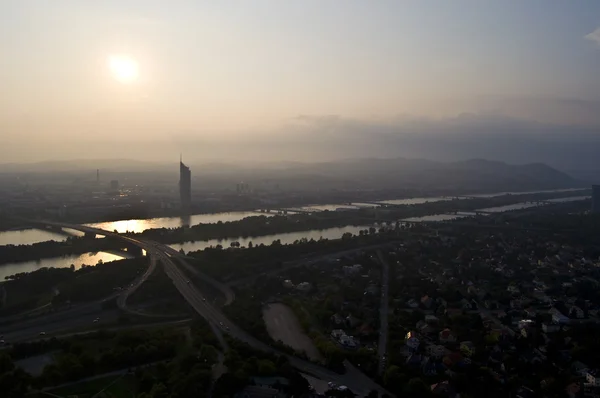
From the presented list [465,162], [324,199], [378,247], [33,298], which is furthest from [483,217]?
[465,162]

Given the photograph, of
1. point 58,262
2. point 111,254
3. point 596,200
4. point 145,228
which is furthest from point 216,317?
point 596,200

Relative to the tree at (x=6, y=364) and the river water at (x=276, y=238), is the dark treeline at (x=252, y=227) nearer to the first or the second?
the river water at (x=276, y=238)

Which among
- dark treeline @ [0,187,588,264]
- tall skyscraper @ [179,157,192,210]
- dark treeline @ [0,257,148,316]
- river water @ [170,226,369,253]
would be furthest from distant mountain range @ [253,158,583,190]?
dark treeline @ [0,257,148,316]

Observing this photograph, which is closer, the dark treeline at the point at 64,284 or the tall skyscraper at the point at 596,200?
the dark treeline at the point at 64,284

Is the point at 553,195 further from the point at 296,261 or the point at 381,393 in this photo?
the point at 381,393

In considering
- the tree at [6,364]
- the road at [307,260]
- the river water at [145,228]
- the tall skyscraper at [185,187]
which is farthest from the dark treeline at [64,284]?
the tall skyscraper at [185,187]
